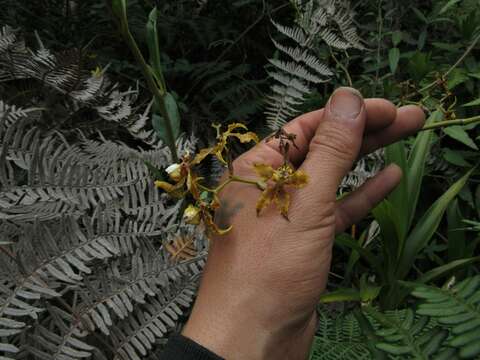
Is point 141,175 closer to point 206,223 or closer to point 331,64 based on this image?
point 206,223

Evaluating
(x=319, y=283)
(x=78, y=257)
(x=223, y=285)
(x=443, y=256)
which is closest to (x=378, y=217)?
(x=443, y=256)

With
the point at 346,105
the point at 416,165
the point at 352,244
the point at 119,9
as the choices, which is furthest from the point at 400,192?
the point at 119,9

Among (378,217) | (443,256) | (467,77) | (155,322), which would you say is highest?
(467,77)

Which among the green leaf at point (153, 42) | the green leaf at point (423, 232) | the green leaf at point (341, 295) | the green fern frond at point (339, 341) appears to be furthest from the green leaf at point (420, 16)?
the green leaf at point (153, 42)

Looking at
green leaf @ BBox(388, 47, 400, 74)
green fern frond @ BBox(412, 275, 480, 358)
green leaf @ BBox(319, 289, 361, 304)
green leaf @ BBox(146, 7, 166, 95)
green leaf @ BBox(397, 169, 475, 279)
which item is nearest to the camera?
green fern frond @ BBox(412, 275, 480, 358)

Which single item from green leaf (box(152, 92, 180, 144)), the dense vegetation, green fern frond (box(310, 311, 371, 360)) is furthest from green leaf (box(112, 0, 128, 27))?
green fern frond (box(310, 311, 371, 360))

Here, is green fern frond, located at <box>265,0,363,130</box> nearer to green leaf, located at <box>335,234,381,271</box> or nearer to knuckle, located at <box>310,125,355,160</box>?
green leaf, located at <box>335,234,381,271</box>

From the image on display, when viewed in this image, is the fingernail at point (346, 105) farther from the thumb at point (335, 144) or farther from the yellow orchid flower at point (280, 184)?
the yellow orchid flower at point (280, 184)
